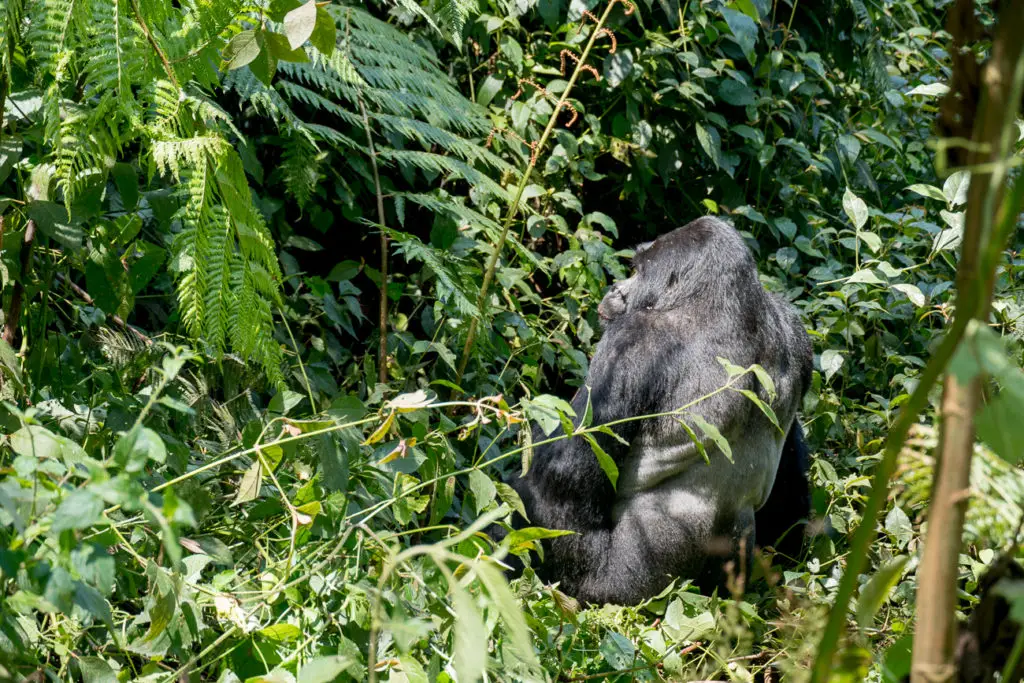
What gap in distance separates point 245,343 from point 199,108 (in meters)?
0.36

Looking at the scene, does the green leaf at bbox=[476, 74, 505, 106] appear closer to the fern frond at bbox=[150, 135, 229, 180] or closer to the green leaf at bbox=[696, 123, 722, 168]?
the green leaf at bbox=[696, 123, 722, 168]

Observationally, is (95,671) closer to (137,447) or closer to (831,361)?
(137,447)

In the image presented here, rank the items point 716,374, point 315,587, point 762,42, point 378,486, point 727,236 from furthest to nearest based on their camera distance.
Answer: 1. point 762,42
2. point 727,236
3. point 716,374
4. point 378,486
5. point 315,587

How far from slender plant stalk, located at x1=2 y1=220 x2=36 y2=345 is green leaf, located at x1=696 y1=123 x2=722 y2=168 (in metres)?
2.57

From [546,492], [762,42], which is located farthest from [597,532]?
[762,42]

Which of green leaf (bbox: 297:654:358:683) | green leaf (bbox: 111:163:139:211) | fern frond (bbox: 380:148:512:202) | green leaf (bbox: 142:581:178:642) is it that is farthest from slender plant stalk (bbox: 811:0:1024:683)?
fern frond (bbox: 380:148:512:202)

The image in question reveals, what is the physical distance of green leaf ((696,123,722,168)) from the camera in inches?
149

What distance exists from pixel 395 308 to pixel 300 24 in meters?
2.28

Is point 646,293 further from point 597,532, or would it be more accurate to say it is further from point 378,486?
point 378,486

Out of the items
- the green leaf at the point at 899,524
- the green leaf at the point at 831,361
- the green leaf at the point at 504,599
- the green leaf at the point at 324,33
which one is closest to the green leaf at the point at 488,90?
the green leaf at the point at 831,361

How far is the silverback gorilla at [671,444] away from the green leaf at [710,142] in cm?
102

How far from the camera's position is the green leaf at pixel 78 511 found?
731 millimetres

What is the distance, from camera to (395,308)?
3.54 meters

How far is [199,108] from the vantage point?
1595 millimetres
